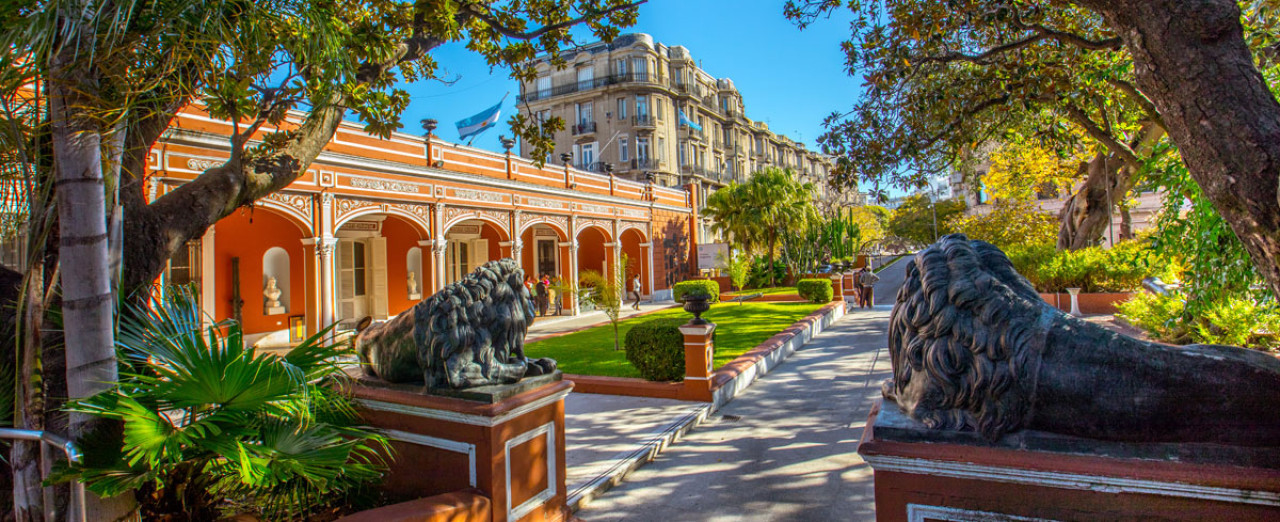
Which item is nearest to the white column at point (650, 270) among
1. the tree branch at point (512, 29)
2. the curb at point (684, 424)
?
the curb at point (684, 424)

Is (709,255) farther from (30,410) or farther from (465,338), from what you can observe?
(30,410)

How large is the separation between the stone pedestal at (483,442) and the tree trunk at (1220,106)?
11.3ft

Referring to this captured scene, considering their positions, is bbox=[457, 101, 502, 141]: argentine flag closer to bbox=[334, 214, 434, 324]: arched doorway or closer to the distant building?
bbox=[334, 214, 434, 324]: arched doorway

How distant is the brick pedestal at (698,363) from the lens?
256 inches

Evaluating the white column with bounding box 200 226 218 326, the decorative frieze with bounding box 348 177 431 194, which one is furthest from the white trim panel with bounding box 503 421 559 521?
the decorative frieze with bounding box 348 177 431 194

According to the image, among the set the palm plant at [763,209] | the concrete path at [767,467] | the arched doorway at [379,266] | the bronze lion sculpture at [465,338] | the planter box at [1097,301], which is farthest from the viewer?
the palm plant at [763,209]

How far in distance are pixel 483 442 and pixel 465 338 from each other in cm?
59

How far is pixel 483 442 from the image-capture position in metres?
3.20

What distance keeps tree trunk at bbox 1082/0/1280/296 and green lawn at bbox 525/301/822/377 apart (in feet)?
20.0

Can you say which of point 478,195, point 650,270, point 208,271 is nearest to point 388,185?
point 478,195

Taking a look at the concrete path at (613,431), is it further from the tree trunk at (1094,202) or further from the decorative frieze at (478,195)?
the tree trunk at (1094,202)

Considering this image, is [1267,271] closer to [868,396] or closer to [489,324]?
[489,324]

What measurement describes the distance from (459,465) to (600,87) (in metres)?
34.3

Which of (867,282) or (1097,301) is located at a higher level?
(867,282)
